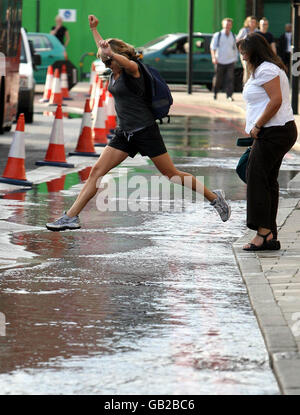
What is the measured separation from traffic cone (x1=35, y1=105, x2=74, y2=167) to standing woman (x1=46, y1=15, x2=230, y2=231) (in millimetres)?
5397

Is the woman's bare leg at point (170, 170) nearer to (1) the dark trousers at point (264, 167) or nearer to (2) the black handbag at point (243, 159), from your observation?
(2) the black handbag at point (243, 159)

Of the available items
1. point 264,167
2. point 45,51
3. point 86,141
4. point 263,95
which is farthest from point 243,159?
point 45,51

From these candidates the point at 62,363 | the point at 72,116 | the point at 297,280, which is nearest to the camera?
the point at 62,363

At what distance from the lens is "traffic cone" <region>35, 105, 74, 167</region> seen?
15727 millimetres

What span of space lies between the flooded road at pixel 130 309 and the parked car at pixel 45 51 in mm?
22294

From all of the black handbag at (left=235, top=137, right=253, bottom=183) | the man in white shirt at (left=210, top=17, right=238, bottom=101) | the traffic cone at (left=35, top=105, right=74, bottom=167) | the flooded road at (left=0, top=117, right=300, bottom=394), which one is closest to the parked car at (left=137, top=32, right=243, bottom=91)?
the man in white shirt at (left=210, top=17, right=238, bottom=101)

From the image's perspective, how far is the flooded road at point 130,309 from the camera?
5828 millimetres

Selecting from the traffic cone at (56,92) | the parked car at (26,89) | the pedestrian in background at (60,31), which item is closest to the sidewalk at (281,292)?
the parked car at (26,89)

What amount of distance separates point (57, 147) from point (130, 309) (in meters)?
8.68

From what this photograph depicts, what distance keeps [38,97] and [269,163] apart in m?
23.1

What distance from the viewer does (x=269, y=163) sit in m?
9.30

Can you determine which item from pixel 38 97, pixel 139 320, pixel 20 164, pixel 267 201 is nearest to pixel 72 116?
pixel 38 97

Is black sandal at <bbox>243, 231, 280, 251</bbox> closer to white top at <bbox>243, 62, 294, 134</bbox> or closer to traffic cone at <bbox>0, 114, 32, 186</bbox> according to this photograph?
white top at <bbox>243, 62, 294, 134</bbox>
